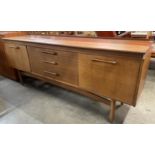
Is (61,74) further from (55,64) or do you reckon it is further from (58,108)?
(58,108)

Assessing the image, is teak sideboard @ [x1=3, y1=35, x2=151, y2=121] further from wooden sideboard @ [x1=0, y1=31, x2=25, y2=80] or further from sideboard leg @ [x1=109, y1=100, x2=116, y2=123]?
wooden sideboard @ [x1=0, y1=31, x2=25, y2=80]

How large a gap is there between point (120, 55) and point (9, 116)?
134cm

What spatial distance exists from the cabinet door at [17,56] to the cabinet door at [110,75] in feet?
2.79

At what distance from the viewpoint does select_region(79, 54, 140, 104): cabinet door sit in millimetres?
1069

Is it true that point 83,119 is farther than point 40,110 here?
No

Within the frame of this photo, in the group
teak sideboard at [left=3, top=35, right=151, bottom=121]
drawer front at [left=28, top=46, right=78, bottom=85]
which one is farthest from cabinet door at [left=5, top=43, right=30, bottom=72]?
drawer front at [left=28, top=46, right=78, bottom=85]

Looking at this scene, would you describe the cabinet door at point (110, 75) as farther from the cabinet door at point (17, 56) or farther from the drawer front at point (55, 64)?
the cabinet door at point (17, 56)

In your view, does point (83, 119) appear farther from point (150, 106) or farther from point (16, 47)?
point (16, 47)

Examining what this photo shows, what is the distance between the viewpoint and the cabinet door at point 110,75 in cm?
107

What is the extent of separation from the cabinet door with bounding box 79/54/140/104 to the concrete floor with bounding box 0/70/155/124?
384mm

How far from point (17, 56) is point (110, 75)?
133 centimetres

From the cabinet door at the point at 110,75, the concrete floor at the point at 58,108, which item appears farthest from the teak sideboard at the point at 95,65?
the concrete floor at the point at 58,108

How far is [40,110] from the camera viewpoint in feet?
5.51
